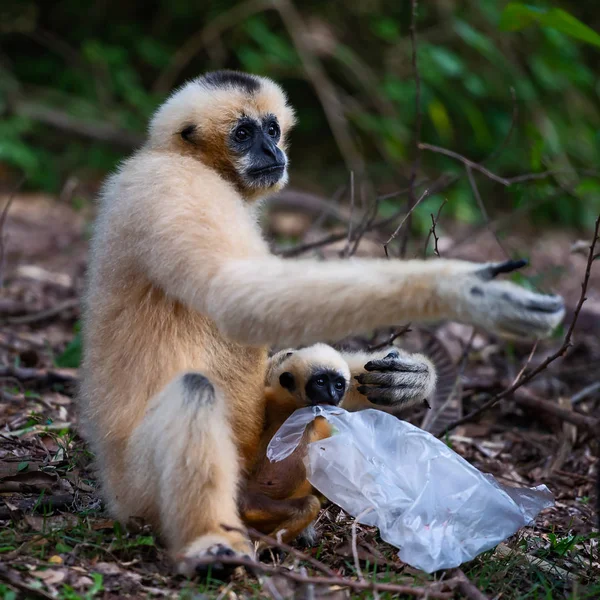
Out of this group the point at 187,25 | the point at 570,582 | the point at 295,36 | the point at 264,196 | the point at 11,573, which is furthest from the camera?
the point at 187,25

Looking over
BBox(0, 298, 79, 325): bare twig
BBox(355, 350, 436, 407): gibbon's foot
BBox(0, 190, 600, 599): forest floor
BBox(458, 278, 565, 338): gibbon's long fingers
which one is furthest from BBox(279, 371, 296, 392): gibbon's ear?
BBox(0, 298, 79, 325): bare twig

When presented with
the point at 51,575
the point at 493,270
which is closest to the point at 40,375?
the point at 51,575

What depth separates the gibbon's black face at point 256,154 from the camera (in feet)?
15.1

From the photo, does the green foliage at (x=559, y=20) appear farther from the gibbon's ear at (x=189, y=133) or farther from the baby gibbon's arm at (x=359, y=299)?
the baby gibbon's arm at (x=359, y=299)

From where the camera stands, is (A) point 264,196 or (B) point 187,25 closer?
(A) point 264,196

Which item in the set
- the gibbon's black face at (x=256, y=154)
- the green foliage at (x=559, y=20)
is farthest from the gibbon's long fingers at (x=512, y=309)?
the green foliage at (x=559, y=20)

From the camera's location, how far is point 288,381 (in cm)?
442

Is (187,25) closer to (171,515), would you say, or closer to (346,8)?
(346,8)

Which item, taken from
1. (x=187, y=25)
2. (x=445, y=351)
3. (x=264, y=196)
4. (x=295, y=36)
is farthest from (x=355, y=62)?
(x=264, y=196)

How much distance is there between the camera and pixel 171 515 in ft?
11.5

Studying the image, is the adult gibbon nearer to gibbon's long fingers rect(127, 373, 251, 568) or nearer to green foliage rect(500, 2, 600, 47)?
gibbon's long fingers rect(127, 373, 251, 568)

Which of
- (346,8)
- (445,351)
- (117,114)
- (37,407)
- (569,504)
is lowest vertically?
(37,407)

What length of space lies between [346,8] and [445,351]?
351 inches

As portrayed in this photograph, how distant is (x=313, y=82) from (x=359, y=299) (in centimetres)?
831
